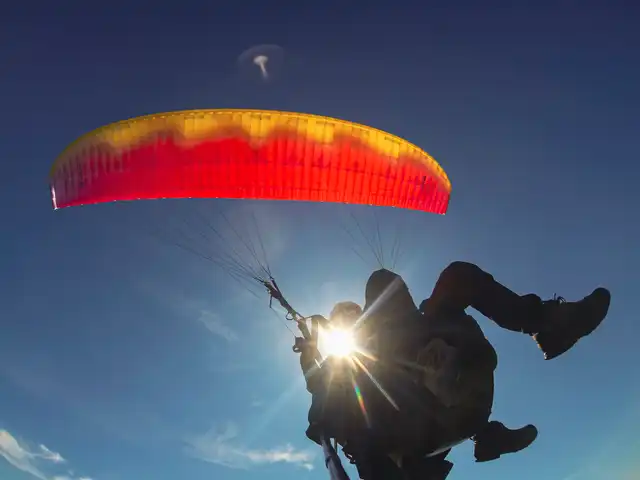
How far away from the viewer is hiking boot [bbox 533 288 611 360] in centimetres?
464

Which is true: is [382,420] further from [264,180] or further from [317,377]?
[264,180]

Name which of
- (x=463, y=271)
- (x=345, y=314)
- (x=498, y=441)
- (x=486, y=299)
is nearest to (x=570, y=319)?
(x=486, y=299)

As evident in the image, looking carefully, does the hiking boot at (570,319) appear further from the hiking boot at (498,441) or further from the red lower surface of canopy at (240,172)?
the red lower surface of canopy at (240,172)

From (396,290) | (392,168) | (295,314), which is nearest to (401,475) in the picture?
(396,290)

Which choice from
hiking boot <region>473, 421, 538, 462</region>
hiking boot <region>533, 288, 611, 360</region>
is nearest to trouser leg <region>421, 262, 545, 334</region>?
hiking boot <region>533, 288, 611, 360</region>

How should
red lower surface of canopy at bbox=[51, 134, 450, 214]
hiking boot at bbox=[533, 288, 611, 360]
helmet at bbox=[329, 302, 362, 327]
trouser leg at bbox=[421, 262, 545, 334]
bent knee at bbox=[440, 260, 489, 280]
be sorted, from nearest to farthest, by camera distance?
hiking boot at bbox=[533, 288, 611, 360] → trouser leg at bbox=[421, 262, 545, 334] → bent knee at bbox=[440, 260, 489, 280] → helmet at bbox=[329, 302, 362, 327] → red lower surface of canopy at bbox=[51, 134, 450, 214]

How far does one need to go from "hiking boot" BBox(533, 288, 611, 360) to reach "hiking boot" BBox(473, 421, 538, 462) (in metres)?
1.12

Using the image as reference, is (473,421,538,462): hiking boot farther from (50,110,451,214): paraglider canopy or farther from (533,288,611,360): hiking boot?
(50,110,451,214): paraglider canopy

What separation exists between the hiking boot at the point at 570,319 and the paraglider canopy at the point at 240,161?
12.5 feet

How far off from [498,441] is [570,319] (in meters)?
1.63

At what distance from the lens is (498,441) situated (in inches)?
207

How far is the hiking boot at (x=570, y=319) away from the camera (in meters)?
4.64

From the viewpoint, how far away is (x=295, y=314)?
7.79 m

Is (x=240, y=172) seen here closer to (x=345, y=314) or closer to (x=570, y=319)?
(x=345, y=314)
